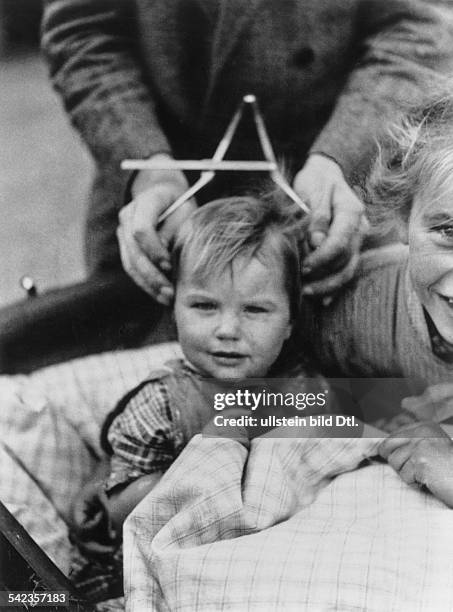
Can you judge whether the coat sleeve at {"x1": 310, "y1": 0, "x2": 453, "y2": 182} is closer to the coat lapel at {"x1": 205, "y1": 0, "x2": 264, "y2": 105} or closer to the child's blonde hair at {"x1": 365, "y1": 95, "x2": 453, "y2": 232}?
the child's blonde hair at {"x1": 365, "y1": 95, "x2": 453, "y2": 232}

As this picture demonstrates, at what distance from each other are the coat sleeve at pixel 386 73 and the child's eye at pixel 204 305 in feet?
1.50

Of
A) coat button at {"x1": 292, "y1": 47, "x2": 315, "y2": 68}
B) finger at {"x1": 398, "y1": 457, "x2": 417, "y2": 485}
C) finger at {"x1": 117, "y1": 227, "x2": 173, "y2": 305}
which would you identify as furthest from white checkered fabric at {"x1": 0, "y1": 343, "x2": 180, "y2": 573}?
coat button at {"x1": 292, "y1": 47, "x2": 315, "y2": 68}

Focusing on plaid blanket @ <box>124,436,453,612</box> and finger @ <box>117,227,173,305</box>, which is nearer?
plaid blanket @ <box>124,436,453,612</box>

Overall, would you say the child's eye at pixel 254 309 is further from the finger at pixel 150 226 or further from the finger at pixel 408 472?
the finger at pixel 408 472

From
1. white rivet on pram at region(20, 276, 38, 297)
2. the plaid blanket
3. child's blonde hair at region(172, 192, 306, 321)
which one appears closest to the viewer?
the plaid blanket

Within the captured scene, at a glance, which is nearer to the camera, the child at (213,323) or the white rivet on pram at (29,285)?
the child at (213,323)

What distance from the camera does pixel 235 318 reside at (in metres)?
1.91

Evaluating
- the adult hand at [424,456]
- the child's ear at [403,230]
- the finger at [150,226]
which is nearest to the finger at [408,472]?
the adult hand at [424,456]

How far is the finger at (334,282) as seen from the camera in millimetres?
1952

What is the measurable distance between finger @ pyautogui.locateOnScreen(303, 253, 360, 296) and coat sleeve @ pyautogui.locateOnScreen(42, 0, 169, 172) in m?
0.58

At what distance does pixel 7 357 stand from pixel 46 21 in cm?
87

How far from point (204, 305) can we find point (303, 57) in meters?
0.67

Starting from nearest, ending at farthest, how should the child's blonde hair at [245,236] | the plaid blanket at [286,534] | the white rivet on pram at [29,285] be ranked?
the plaid blanket at [286,534], the child's blonde hair at [245,236], the white rivet on pram at [29,285]

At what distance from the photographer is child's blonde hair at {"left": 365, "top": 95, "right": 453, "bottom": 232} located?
1.94 meters
